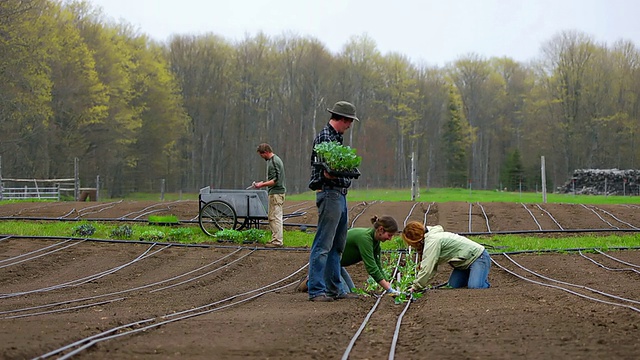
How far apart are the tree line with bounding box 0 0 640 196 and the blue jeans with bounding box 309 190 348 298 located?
34.5m

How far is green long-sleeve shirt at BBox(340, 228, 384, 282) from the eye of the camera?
23.2ft

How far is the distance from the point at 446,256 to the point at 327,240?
5.01ft

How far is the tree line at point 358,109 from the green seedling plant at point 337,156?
34.8m

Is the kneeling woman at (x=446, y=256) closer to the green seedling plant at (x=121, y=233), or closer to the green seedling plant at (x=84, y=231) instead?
the green seedling plant at (x=121, y=233)

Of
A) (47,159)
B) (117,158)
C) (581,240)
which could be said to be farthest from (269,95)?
(581,240)

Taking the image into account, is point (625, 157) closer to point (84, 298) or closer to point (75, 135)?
point (75, 135)

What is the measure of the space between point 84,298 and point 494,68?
2294 inches

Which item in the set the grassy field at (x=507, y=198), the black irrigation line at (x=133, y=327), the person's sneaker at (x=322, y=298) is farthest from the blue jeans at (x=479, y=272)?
the grassy field at (x=507, y=198)

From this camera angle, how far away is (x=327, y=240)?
695cm

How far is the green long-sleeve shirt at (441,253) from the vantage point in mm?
7324

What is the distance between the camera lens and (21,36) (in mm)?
30453

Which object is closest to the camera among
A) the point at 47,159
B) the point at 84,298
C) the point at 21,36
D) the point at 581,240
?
the point at 84,298

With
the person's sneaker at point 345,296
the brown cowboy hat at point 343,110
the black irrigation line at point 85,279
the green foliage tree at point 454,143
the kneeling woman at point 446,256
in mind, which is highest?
the green foliage tree at point 454,143

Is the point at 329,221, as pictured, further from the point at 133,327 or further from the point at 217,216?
the point at 217,216
